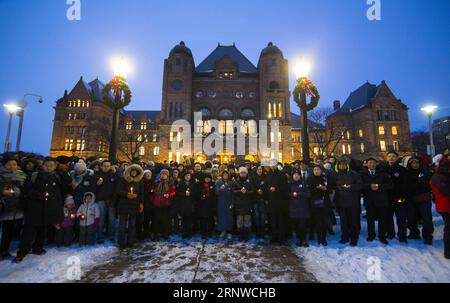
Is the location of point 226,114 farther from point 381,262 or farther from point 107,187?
point 381,262

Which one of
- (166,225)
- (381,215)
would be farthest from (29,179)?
(381,215)

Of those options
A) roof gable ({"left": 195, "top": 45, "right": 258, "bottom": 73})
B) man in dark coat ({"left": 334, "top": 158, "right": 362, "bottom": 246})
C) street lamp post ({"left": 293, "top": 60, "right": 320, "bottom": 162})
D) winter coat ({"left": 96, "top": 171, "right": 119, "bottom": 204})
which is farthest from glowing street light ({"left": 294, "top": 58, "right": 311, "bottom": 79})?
roof gable ({"left": 195, "top": 45, "right": 258, "bottom": 73})

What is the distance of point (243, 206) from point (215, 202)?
1194 mm

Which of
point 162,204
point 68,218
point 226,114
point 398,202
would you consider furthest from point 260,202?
point 226,114

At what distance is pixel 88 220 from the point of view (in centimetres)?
585

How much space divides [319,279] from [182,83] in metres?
41.1

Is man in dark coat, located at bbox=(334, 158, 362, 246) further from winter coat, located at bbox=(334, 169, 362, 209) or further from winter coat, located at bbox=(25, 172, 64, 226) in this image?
winter coat, located at bbox=(25, 172, 64, 226)

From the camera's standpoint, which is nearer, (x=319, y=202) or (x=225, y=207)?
(x=319, y=202)

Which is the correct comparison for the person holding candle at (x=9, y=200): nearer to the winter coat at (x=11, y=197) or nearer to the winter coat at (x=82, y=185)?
the winter coat at (x=11, y=197)

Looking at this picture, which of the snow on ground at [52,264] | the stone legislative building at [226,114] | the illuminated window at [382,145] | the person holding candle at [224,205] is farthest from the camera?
the illuminated window at [382,145]

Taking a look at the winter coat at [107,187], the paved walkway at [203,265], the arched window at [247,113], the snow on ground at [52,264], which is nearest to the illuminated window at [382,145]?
Answer: the arched window at [247,113]

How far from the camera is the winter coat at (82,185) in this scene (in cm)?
623

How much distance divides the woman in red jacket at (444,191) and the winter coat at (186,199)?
6198 millimetres
